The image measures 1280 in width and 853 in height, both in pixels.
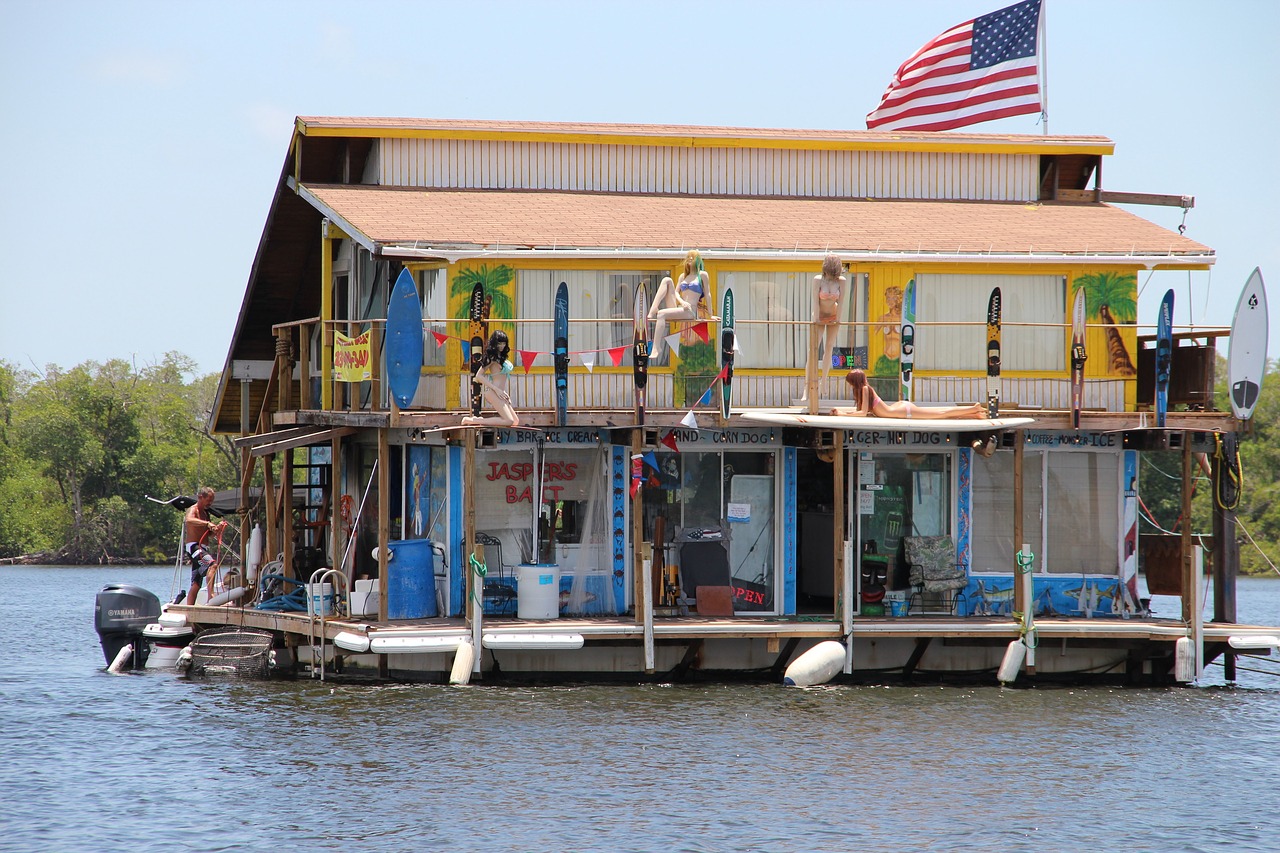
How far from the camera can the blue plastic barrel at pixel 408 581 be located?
21.5m

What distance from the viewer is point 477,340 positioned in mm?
20859

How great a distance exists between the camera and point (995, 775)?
16891mm

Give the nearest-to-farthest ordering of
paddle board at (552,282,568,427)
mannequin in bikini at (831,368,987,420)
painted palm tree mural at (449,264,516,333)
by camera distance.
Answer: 1. paddle board at (552,282,568,427)
2. mannequin in bikini at (831,368,987,420)
3. painted palm tree mural at (449,264,516,333)

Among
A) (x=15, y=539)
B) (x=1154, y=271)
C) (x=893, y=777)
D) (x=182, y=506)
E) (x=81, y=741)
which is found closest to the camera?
(x=893, y=777)

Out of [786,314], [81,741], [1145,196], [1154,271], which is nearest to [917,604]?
[786,314]

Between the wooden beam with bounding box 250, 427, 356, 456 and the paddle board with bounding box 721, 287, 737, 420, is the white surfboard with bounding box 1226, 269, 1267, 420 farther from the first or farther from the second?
the wooden beam with bounding box 250, 427, 356, 456

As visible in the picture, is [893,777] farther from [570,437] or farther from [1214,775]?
[570,437]

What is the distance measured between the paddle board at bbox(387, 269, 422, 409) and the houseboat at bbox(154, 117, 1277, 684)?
4 cm

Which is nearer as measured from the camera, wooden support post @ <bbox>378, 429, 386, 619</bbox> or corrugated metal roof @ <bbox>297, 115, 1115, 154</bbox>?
wooden support post @ <bbox>378, 429, 386, 619</bbox>

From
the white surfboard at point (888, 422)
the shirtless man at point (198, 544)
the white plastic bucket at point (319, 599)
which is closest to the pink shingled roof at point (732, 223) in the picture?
the white surfboard at point (888, 422)

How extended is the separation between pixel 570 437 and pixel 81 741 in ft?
24.5

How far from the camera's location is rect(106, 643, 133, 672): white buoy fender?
25.2 m

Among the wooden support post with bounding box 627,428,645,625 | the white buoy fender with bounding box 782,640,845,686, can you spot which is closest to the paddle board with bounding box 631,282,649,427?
the wooden support post with bounding box 627,428,645,625

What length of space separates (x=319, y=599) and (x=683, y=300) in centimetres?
653
